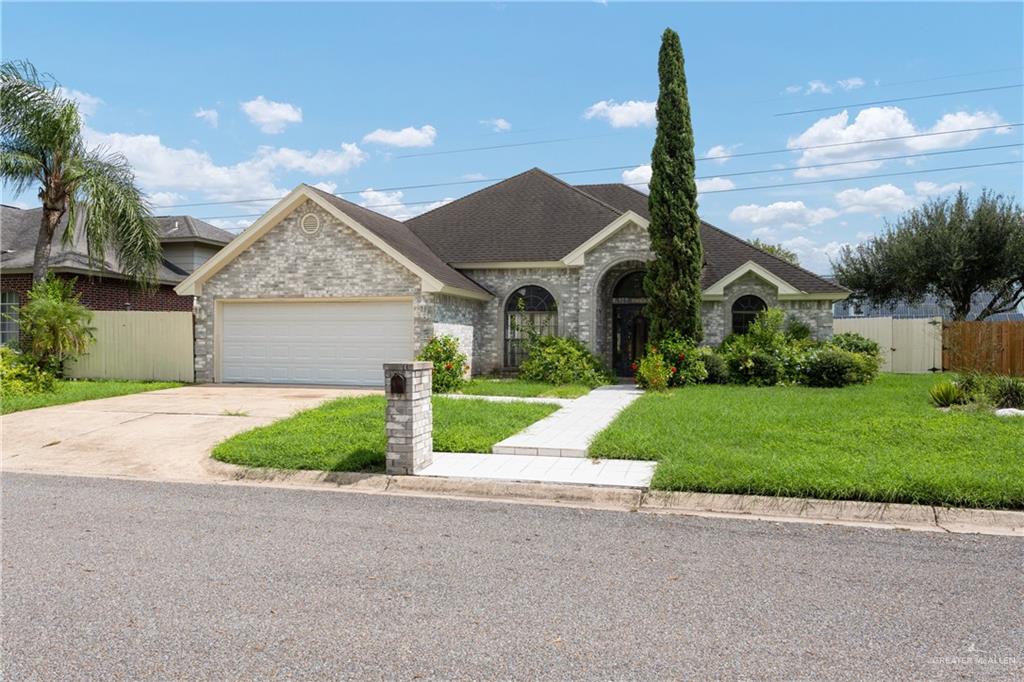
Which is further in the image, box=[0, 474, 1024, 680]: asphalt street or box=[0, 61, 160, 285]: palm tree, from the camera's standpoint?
box=[0, 61, 160, 285]: palm tree

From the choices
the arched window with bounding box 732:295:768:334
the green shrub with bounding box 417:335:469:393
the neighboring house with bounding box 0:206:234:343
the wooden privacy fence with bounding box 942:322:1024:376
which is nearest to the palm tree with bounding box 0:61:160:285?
the neighboring house with bounding box 0:206:234:343

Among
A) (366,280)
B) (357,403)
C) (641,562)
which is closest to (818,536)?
(641,562)

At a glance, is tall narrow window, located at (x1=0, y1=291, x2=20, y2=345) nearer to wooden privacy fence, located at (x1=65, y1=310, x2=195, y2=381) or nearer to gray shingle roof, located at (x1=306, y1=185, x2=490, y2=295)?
wooden privacy fence, located at (x1=65, y1=310, x2=195, y2=381)

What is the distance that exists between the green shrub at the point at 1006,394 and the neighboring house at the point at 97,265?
794 inches

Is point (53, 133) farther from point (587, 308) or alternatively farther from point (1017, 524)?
point (1017, 524)

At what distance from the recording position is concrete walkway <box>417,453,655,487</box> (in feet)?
25.5

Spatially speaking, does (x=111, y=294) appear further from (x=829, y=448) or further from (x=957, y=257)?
(x=957, y=257)

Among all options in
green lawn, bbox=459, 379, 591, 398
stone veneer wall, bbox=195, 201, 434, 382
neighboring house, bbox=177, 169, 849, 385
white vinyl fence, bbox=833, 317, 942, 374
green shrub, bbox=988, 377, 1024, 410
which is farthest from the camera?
white vinyl fence, bbox=833, 317, 942, 374

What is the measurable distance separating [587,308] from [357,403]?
8.64 meters

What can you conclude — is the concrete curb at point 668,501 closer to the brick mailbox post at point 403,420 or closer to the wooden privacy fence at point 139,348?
the brick mailbox post at point 403,420

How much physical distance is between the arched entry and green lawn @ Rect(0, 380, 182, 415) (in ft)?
40.5

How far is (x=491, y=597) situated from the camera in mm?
4555

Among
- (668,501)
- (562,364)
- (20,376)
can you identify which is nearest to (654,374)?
(562,364)

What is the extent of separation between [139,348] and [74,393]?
13.4 ft
